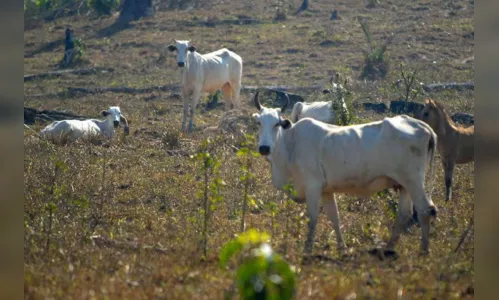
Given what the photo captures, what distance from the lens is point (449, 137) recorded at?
11484mm

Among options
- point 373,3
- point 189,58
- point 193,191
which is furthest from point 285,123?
point 373,3

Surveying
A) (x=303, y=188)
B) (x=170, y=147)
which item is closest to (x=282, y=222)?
(x=303, y=188)

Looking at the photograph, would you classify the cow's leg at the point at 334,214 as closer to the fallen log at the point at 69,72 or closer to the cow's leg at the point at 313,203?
the cow's leg at the point at 313,203

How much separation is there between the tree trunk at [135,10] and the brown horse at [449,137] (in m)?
20.0

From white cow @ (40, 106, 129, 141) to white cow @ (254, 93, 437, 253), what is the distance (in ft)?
22.2

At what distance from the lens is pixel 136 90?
20766mm

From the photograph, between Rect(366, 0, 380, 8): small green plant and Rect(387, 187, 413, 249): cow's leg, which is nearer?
Rect(387, 187, 413, 249): cow's leg

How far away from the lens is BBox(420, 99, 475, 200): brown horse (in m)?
11.3

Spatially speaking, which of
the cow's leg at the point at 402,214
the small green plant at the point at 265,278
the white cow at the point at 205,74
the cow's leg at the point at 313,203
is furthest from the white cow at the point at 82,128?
the small green plant at the point at 265,278

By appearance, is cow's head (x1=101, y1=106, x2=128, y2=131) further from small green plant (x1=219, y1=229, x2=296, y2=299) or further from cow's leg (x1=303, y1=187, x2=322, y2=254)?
small green plant (x1=219, y1=229, x2=296, y2=299)

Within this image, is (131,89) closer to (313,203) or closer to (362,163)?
(313,203)

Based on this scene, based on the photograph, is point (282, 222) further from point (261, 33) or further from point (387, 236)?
point (261, 33)

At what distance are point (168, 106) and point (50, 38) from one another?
36.3 ft

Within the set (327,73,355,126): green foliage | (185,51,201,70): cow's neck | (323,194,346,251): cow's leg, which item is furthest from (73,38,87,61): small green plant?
(323,194,346,251): cow's leg
